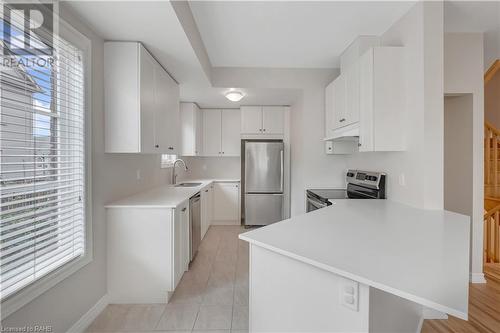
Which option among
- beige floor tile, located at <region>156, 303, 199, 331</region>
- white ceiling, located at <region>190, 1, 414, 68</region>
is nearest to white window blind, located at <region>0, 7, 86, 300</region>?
beige floor tile, located at <region>156, 303, 199, 331</region>

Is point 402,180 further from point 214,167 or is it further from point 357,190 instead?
point 214,167

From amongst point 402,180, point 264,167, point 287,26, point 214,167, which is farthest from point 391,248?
point 214,167

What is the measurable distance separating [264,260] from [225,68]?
283 centimetres

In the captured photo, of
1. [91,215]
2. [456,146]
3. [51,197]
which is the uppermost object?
[456,146]

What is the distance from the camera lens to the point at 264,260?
1.23 metres

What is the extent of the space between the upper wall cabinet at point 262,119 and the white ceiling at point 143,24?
208 cm

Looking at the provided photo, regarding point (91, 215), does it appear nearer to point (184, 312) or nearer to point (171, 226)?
point (171, 226)

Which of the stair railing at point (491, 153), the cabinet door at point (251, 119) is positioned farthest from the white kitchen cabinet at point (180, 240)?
the stair railing at point (491, 153)

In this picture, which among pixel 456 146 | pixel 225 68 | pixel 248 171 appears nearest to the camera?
pixel 456 146

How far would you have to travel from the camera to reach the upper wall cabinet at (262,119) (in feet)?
14.6

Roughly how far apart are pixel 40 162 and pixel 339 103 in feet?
8.94

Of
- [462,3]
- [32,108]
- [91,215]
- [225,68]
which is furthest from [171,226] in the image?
[462,3]

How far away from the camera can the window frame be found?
1.26m

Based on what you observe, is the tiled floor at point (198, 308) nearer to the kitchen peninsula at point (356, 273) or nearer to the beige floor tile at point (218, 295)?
the beige floor tile at point (218, 295)
